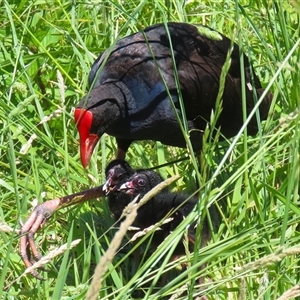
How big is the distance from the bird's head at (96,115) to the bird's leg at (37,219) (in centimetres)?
24

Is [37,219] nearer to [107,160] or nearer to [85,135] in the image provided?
[85,135]

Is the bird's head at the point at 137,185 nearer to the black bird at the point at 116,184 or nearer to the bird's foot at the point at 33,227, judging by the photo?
the black bird at the point at 116,184

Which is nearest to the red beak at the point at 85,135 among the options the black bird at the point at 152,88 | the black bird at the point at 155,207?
the black bird at the point at 152,88

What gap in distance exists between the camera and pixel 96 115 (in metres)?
3.46

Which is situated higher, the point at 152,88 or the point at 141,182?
the point at 152,88

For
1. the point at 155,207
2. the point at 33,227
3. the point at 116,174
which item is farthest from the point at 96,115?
the point at 33,227

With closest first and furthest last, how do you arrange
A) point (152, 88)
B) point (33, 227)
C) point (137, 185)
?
1. point (33, 227)
2. point (137, 185)
3. point (152, 88)

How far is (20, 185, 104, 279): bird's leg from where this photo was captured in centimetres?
306

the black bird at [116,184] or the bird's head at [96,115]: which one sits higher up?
the bird's head at [96,115]

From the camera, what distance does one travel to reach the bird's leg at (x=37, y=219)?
3.06 metres

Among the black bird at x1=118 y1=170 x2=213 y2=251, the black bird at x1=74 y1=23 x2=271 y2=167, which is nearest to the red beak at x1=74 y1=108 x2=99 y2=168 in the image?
the black bird at x1=74 y1=23 x2=271 y2=167

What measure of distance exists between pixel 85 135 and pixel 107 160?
1.94 feet

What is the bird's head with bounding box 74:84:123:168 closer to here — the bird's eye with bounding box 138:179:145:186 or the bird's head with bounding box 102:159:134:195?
the bird's head with bounding box 102:159:134:195

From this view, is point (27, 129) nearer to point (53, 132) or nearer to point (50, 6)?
point (53, 132)
